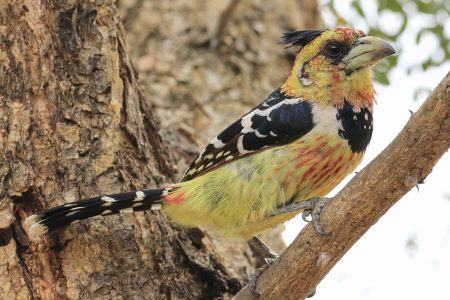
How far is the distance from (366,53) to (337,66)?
16cm

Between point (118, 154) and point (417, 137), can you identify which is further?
point (118, 154)

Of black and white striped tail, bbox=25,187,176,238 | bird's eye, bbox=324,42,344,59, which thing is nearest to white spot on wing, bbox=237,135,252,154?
black and white striped tail, bbox=25,187,176,238

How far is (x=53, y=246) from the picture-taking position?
2.98 m

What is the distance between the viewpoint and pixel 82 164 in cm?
315

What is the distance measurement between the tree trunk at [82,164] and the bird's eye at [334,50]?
0.93m

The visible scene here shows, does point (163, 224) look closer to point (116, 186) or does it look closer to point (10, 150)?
point (116, 186)

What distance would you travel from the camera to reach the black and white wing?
324cm

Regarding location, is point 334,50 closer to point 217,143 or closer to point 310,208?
point 217,143

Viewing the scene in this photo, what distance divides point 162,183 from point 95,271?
0.71m

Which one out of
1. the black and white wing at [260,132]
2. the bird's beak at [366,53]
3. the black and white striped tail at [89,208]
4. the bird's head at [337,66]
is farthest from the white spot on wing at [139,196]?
the bird's beak at [366,53]

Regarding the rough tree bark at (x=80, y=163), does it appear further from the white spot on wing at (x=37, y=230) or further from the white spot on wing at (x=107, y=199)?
the white spot on wing at (x=107, y=199)

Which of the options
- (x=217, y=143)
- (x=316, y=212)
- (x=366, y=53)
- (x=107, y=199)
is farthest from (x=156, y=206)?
(x=366, y=53)

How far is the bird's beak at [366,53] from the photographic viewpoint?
3.36m

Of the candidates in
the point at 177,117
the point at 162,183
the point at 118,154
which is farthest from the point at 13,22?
the point at 177,117
